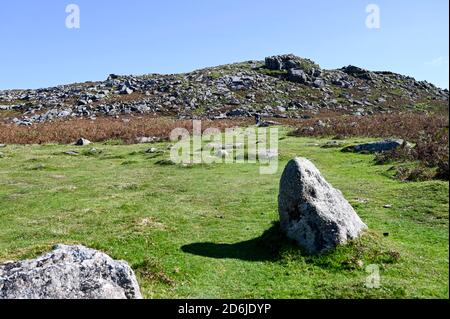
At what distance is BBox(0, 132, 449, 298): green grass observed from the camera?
15.0 meters

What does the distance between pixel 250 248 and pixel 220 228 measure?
3.16m

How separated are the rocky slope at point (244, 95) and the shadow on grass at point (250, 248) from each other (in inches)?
3014

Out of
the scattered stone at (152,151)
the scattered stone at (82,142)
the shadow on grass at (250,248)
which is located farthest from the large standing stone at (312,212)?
the scattered stone at (82,142)

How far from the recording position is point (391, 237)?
61.7 ft

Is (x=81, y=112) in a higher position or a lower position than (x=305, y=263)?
higher

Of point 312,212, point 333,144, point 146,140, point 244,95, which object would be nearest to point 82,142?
point 146,140

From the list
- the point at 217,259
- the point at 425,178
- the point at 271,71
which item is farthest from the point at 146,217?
the point at 271,71

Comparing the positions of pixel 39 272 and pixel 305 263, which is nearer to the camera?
pixel 39 272

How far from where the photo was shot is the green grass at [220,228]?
49.3 feet

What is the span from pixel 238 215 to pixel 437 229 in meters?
9.23

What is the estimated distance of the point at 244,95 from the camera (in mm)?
121062

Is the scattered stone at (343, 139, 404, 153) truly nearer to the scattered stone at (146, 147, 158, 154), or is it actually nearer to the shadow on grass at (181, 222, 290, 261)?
the scattered stone at (146, 147, 158, 154)

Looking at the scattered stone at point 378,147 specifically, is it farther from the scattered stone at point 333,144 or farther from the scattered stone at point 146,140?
the scattered stone at point 146,140
